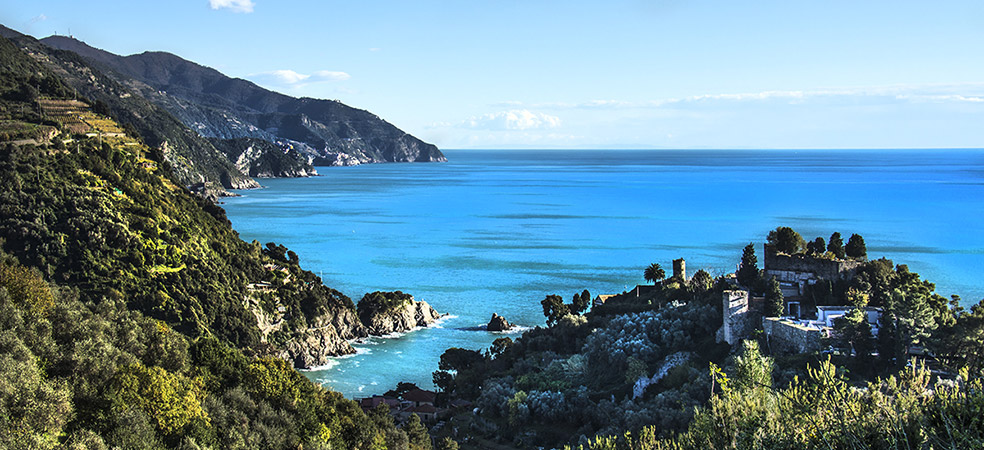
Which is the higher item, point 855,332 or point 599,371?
point 855,332

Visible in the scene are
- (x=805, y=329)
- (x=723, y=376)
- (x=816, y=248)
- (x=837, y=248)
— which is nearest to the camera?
(x=723, y=376)

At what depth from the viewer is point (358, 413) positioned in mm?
23922

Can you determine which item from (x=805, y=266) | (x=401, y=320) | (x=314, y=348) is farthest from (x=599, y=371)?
(x=401, y=320)

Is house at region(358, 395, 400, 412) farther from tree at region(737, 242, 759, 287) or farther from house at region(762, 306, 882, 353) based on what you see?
tree at region(737, 242, 759, 287)

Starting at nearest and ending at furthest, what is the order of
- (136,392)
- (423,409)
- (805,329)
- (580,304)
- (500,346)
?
(136,392), (805,329), (423,409), (500,346), (580,304)

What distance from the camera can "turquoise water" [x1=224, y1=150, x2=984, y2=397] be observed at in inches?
1908

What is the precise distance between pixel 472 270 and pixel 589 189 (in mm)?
86519

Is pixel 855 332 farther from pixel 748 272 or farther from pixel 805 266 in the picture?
pixel 748 272

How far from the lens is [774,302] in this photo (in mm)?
27219

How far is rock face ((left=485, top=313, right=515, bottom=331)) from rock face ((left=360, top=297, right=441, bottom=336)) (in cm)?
387

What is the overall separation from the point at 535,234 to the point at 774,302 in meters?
54.3

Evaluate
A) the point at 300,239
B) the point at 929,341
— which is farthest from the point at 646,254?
the point at 929,341

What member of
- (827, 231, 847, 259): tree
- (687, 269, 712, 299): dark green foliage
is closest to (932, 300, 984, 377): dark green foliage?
(827, 231, 847, 259): tree

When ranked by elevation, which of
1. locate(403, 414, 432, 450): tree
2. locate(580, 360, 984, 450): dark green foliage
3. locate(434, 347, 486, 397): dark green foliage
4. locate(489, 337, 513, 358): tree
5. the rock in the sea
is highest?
locate(580, 360, 984, 450): dark green foliage
